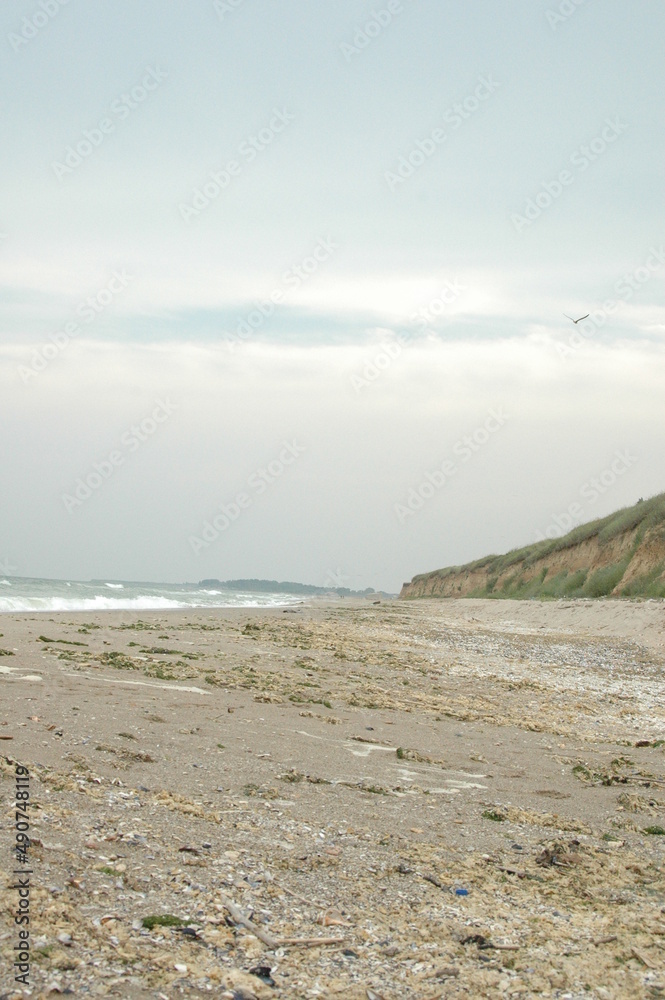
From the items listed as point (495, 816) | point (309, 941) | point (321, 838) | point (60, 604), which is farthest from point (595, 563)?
point (309, 941)

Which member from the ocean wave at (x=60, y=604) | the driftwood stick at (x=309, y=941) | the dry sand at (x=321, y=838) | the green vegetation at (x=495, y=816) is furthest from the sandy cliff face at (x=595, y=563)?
the driftwood stick at (x=309, y=941)

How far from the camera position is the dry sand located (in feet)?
11.7

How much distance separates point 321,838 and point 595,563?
4041 centimetres

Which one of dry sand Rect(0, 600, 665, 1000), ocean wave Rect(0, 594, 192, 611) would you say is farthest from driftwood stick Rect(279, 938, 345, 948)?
ocean wave Rect(0, 594, 192, 611)

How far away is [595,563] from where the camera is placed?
4300 centimetres

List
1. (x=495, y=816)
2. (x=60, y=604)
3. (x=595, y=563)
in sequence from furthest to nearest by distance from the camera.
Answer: (x=595, y=563)
(x=60, y=604)
(x=495, y=816)

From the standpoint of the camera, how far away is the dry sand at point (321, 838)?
3.57 m

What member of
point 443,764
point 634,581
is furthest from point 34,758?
point 634,581

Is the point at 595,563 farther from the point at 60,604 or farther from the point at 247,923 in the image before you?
the point at 247,923

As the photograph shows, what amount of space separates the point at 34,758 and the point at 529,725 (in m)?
6.40

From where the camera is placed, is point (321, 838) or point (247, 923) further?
point (321, 838)

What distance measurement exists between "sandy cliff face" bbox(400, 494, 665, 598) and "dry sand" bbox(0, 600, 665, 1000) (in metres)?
24.2

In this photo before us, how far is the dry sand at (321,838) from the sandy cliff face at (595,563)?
24.2 m

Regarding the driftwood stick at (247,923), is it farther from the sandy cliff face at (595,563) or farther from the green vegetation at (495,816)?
the sandy cliff face at (595,563)
